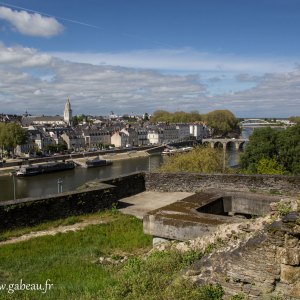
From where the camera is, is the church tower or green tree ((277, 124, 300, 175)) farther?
the church tower

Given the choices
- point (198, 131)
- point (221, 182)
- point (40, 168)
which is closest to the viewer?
point (221, 182)

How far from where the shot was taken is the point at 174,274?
5730 millimetres

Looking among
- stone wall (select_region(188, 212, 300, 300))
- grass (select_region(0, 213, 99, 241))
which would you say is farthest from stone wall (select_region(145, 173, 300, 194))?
stone wall (select_region(188, 212, 300, 300))

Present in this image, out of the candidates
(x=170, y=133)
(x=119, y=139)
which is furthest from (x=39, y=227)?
(x=170, y=133)

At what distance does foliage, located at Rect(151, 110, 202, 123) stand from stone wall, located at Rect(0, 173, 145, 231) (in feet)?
538

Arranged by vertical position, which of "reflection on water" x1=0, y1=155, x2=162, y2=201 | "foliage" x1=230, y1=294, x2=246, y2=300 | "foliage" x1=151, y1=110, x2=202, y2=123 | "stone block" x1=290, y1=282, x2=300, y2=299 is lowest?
"reflection on water" x1=0, y1=155, x2=162, y2=201

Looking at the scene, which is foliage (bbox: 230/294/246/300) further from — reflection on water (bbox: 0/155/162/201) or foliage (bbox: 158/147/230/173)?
reflection on water (bbox: 0/155/162/201)

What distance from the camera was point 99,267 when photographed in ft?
23.7

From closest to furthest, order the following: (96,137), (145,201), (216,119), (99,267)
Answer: (99,267) → (145,201) → (96,137) → (216,119)

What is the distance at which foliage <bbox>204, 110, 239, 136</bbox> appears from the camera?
517ft

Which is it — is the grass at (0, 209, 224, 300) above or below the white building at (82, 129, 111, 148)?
above

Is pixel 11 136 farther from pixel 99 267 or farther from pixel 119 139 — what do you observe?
pixel 99 267

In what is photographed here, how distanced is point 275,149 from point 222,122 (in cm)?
12217

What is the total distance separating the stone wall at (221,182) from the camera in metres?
12.6
